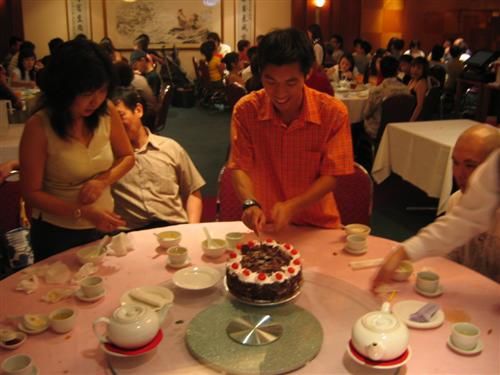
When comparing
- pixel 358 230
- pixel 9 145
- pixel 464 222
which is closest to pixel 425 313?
pixel 464 222

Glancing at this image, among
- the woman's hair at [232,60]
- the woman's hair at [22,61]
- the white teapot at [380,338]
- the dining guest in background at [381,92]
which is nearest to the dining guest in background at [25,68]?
the woman's hair at [22,61]

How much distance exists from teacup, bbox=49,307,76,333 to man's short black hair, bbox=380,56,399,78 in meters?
4.81

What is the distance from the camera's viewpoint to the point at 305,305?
5.14 feet

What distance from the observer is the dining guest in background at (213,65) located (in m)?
9.33

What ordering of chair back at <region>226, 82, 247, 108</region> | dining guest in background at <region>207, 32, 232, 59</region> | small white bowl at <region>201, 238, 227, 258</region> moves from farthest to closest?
1. dining guest in background at <region>207, 32, 232, 59</region>
2. chair back at <region>226, 82, 247, 108</region>
3. small white bowl at <region>201, 238, 227, 258</region>

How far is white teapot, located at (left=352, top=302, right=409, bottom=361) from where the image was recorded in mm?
1212

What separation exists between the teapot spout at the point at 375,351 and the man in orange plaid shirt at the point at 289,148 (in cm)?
70

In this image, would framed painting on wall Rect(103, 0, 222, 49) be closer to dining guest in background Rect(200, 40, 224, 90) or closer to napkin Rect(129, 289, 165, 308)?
dining guest in background Rect(200, 40, 224, 90)

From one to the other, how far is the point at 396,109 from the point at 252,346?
412 centimetres

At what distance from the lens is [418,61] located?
18.9 feet

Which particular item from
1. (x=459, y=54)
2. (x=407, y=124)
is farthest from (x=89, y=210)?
(x=459, y=54)

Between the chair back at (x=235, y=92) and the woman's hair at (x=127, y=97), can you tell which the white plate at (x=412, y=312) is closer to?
the woman's hair at (x=127, y=97)

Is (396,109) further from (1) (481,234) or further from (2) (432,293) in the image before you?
(2) (432,293)

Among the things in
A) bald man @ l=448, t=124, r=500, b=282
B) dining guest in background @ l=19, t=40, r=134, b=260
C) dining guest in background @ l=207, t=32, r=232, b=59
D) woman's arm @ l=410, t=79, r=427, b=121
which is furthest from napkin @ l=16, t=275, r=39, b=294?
dining guest in background @ l=207, t=32, r=232, b=59
